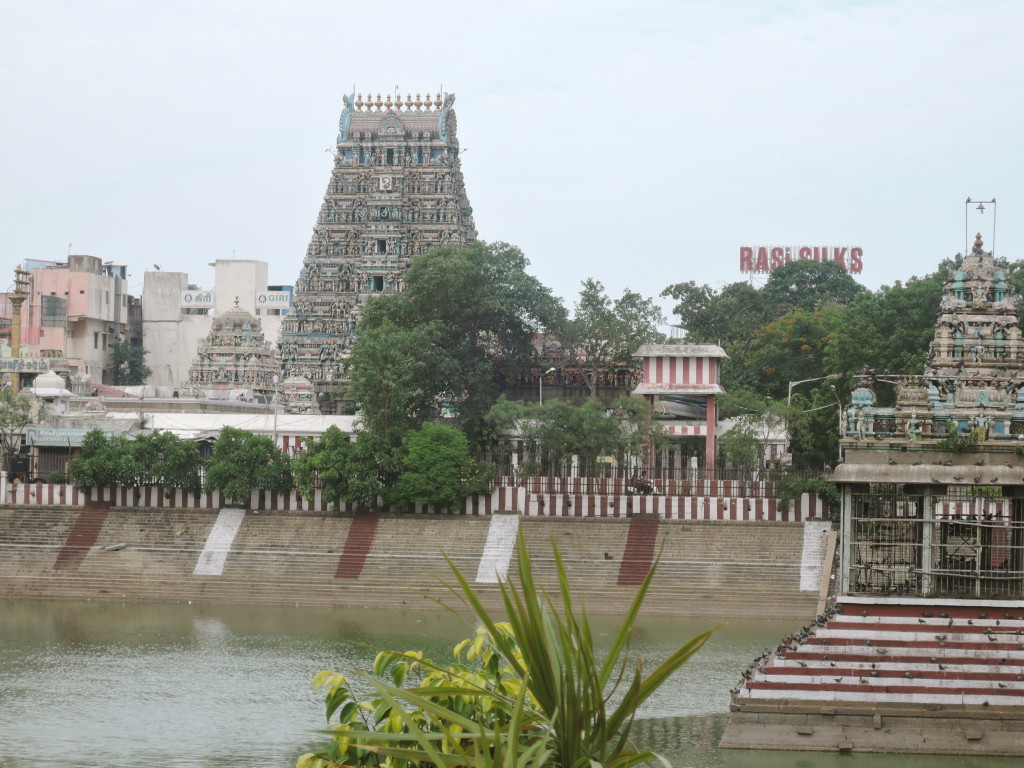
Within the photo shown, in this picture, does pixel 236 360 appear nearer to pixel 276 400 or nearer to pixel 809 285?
pixel 276 400

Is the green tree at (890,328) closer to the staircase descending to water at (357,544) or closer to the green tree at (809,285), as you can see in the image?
the staircase descending to water at (357,544)

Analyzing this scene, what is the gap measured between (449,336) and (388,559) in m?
16.6

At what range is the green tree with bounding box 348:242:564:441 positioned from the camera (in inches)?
2410

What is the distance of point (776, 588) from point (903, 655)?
22.2 m

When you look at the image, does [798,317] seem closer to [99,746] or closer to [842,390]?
[842,390]

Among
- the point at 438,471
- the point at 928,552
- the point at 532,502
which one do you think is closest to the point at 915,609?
the point at 928,552

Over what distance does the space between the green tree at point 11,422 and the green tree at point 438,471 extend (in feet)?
53.7

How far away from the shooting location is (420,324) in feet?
222

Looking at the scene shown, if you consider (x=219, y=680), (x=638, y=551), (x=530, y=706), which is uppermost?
(x=530, y=706)

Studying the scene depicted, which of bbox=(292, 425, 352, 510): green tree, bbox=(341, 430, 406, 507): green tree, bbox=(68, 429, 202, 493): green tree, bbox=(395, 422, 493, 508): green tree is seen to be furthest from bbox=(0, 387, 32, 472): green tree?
bbox=(395, 422, 493, 508): green tree

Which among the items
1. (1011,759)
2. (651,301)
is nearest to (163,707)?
(1011,759)

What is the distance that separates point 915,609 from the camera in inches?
1085

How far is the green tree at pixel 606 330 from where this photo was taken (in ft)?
233

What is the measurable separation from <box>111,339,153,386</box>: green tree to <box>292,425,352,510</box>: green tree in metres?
48.9
